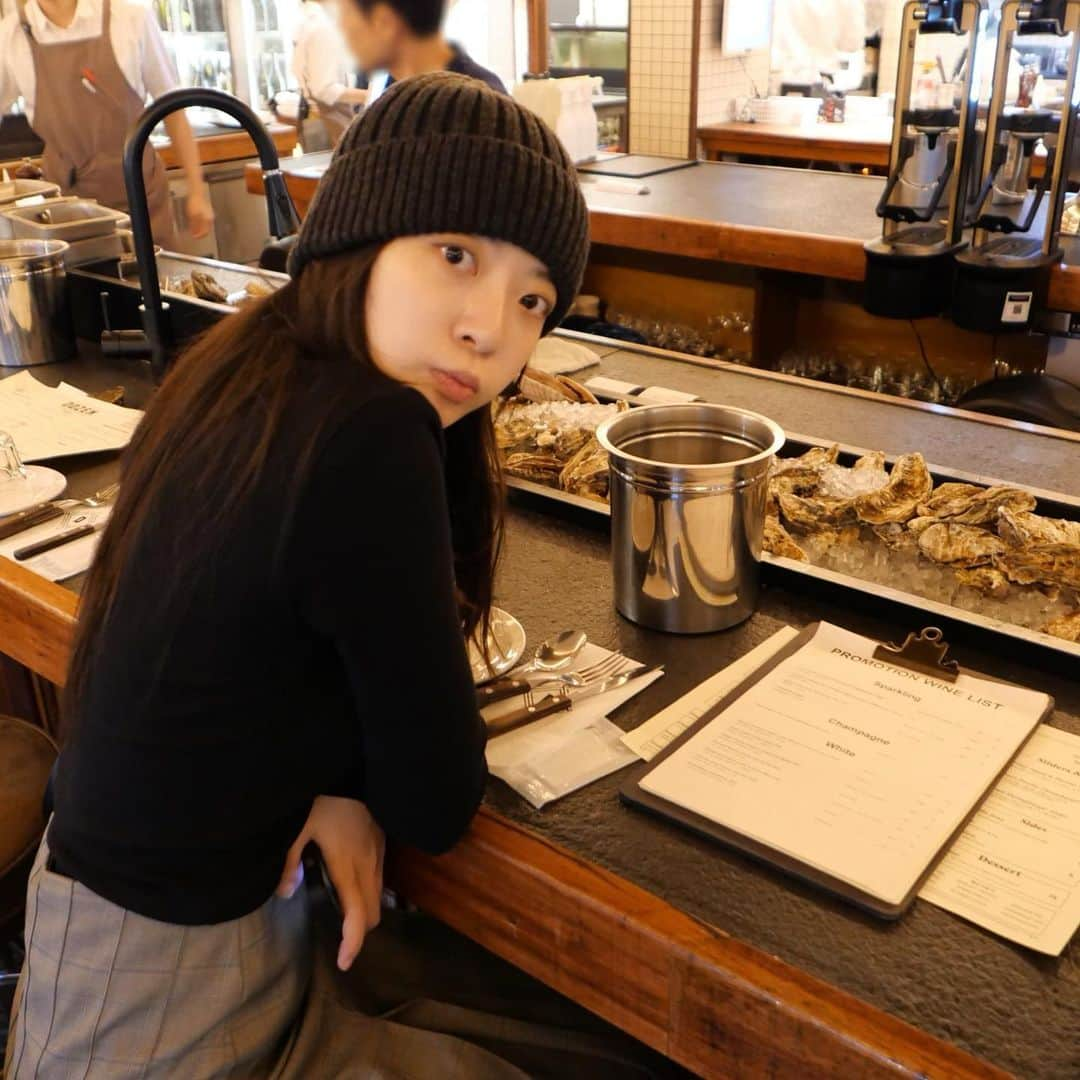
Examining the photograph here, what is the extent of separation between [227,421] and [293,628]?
163mm

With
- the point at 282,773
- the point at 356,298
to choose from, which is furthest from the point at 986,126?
the point at 282,773

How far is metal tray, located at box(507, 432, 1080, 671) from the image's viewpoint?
1.02m

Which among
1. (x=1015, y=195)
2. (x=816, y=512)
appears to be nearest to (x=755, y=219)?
(x=1015, y=195)

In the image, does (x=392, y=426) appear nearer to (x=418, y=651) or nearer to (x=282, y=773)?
(x=418, y=651)

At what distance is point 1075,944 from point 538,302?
62cm

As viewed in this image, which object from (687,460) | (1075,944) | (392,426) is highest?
(392,426)

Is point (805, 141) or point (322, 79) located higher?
point (322, 79)

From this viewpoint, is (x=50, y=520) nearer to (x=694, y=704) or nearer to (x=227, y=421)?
(x=227, y=421)

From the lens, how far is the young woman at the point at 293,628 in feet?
2.62

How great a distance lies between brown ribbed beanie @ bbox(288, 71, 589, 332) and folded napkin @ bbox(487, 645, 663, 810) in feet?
1.29

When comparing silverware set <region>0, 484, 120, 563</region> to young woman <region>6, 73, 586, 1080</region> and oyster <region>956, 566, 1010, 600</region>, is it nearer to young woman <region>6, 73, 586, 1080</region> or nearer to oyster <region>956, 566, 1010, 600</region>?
young woman <region>6, 73, 586, 1080</region>

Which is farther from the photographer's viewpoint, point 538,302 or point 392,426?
point 538,302

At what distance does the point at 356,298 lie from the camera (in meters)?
0.87

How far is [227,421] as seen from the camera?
0.83 m
